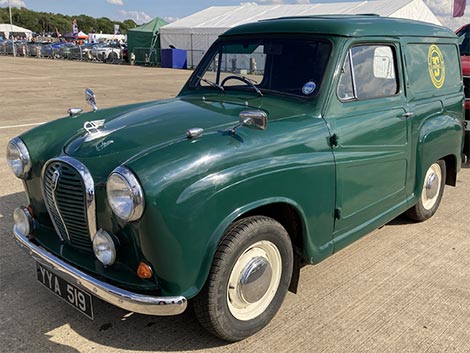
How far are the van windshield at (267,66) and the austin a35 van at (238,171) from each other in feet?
0.04

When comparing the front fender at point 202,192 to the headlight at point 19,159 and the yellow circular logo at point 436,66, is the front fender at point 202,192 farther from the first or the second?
the yellow circular logo at point 436,66

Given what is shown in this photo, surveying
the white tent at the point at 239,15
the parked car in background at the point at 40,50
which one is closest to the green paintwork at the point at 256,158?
the white tent at the point at 239,15

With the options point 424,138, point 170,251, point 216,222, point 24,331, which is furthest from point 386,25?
point 24,331

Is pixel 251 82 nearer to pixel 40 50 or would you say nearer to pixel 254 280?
pixel 254 280

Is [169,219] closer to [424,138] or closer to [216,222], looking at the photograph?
[216,222]

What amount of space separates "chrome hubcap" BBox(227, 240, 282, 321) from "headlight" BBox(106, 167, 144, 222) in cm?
67

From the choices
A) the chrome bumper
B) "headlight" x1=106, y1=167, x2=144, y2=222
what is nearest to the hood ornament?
"headlight" x1=106, y1=167, x2=144, y2=222

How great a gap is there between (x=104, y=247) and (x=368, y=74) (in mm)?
2303

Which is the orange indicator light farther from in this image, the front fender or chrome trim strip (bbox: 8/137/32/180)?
chrome trim strip (bbox: 8/137/32/180)

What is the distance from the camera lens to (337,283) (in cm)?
349

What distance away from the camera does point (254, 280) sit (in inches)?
108

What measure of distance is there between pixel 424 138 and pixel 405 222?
3.45ft

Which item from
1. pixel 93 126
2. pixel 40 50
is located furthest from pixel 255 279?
pixel 40 50

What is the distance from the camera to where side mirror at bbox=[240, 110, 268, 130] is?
2.72 m
